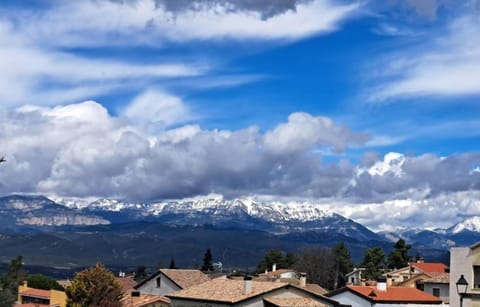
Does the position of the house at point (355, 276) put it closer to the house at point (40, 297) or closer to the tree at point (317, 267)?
the tree at point (317, 267)

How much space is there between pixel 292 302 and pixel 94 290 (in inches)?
728

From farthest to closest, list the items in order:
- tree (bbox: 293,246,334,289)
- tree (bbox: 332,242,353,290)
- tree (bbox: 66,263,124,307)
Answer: tree (bbox: 332,242,353,290), tree (bbox: 293,246,334,289), tree (bbox: 66,263,124,307)

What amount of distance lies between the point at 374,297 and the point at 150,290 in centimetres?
2932

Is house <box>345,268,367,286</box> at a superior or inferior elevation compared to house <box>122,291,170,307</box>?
superior

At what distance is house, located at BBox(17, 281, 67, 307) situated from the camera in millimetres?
111425

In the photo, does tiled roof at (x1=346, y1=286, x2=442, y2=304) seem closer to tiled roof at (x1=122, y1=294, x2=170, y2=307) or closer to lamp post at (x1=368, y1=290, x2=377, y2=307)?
lamp post at (x1=368, y1=290, x2=377, y2=307)

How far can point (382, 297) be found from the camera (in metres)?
75.1

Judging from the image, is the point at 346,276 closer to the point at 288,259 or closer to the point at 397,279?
the point at 288,259

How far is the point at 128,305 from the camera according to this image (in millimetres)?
76312

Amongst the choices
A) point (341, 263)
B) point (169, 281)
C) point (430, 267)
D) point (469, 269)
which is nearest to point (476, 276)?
point (469, 269)

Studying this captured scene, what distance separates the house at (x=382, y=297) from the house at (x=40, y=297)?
46.4m

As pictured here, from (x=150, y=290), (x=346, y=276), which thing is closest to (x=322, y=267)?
(x=346, y=276)

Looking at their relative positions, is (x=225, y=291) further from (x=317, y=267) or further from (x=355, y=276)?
(x=317, y=267)

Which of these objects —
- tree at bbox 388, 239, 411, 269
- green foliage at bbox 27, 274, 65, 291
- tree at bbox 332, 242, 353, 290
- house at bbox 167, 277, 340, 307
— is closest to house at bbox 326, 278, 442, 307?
house at bbox 167, 277, 340, 307
